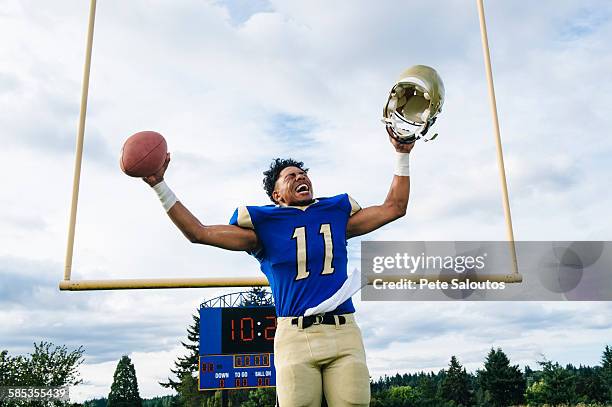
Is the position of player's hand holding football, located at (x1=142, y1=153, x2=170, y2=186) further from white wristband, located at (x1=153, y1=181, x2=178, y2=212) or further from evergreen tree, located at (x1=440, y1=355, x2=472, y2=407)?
evergreen tree, located at (x1=440, y1=355, x2=472, y2=407)

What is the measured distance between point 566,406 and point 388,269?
23.6 meters

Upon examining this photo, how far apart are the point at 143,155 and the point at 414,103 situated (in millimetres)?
1205

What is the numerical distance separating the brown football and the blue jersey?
0.40 m

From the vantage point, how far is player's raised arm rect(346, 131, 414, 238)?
9.30ft

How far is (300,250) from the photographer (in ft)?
8.46

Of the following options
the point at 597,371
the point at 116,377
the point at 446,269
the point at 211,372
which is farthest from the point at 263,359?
the point at 597,371

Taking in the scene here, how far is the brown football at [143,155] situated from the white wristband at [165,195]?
0.06 meters

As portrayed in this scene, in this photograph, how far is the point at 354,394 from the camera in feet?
7.73

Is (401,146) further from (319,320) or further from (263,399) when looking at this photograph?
(263,399)

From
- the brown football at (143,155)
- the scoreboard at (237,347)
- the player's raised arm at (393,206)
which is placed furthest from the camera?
the scoreboard at (237,347)

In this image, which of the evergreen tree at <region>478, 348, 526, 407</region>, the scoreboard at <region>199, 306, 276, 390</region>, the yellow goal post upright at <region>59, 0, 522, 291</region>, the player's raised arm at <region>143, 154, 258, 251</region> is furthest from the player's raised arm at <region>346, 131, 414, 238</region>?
the evergreen tree at <region>478, 348, 526, 407</region>

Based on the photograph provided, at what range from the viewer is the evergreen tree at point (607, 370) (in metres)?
26.5

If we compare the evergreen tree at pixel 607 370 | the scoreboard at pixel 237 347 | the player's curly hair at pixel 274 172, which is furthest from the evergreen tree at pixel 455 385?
the player's curly hair at pixel 274 172

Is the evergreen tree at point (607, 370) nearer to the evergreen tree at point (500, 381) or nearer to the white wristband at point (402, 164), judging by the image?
the evergreen tree at point (500, 381)
